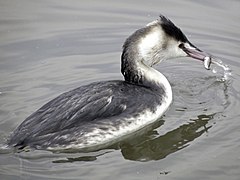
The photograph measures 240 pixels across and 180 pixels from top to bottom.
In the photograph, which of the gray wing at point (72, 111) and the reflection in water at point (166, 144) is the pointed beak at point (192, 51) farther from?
the gray wing at point (72, 111)

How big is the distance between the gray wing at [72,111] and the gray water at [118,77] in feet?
0.75

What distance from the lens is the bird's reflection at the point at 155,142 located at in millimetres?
5910

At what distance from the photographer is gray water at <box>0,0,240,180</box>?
5633 millimetres

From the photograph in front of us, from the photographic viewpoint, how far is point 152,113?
20.6 feet

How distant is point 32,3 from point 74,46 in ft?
6.28

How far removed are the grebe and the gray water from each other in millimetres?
141

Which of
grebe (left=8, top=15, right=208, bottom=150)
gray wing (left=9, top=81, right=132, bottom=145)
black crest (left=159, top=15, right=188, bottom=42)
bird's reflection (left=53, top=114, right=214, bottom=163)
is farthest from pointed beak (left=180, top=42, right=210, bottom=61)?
gray wing (left=9, top=81, right=132, bottom=145)

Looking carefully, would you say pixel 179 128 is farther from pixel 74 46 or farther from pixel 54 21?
pixel 54 21

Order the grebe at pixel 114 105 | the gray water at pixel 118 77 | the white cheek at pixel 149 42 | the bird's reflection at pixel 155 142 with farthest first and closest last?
1. the white cheek at pixel 149 42
2. the bird's reflection at pixel 155 142
3. the grebe at pixel 114 105
4. the gray water at pixel 118 77

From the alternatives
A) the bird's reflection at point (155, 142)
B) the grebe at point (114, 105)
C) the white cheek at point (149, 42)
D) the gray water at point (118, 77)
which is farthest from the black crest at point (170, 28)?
the bird's reflection at point (155, 142)

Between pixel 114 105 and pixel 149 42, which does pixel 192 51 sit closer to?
pixel 149 42

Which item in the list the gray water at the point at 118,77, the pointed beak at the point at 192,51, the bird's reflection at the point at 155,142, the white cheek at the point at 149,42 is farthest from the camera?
the pointed beak at the point at 192,51

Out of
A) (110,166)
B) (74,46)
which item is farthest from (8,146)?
(74,46)

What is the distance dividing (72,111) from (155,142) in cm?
97
